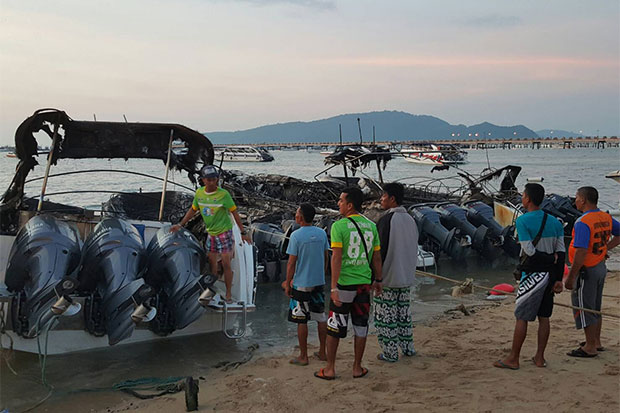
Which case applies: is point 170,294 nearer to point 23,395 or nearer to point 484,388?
point 23,395

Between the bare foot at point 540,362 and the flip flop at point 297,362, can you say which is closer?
the bare foot at point 540,362

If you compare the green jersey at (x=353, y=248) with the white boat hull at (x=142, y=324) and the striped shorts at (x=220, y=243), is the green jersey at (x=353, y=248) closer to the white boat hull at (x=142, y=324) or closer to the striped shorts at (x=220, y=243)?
the white boat hull at (x=142, y=324)

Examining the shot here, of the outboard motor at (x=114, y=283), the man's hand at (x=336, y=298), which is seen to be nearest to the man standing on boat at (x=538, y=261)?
the man's hand at (x=336, y=298)

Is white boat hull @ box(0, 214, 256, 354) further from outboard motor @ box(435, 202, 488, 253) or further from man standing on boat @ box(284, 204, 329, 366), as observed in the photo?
outboard motor @ box(435, 202, 488, 253)

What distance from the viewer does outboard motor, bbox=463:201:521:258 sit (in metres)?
15.7

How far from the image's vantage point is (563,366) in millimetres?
6234

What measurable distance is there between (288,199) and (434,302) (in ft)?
32.5

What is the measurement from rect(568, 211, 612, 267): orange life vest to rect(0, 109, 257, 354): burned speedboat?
13.4 feet

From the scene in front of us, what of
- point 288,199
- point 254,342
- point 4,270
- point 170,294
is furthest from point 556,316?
point 288,199

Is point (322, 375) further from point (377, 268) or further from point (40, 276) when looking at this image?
point (40, 276)

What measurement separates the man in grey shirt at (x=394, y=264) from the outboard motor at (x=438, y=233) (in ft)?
29.3

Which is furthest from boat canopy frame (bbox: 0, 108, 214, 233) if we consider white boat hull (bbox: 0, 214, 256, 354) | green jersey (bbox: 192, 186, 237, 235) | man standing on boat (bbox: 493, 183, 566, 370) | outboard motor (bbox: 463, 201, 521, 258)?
outboard motor (bbox: 463, 201, 521, 258)

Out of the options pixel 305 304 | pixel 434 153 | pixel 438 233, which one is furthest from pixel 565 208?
pixel 305 304

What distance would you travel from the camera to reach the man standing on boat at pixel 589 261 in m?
6.20
